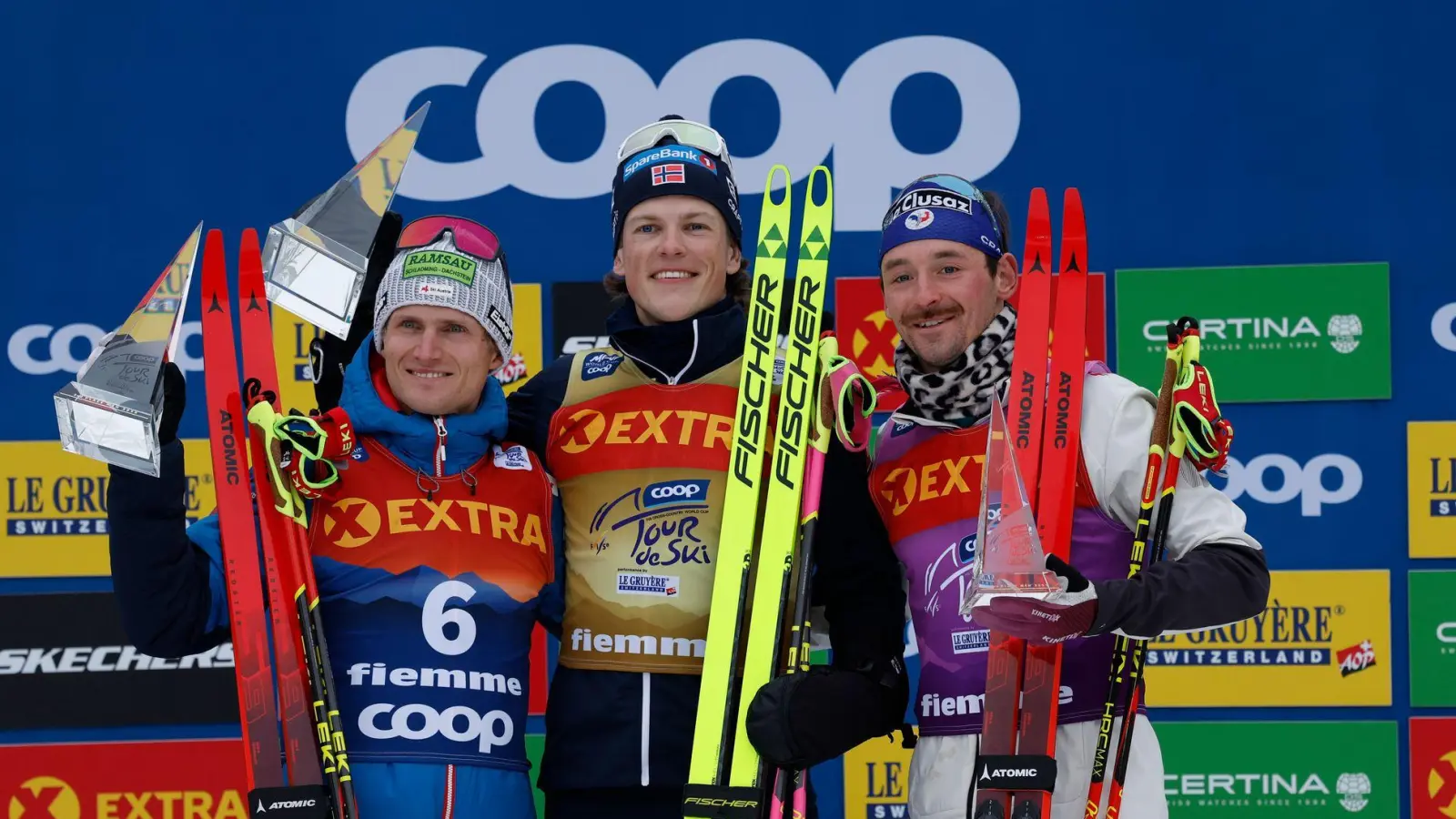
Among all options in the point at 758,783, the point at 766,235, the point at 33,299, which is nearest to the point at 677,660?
the point at 758,783

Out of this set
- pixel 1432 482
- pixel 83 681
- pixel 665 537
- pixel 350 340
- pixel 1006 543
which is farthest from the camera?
pixel 83 681

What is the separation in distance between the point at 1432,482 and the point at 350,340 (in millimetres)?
2931

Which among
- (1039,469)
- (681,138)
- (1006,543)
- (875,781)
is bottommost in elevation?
(875,781)

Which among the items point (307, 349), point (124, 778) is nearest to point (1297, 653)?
point (307, 349)

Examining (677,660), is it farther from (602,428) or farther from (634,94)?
(634,94)

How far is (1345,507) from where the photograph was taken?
3775 mm

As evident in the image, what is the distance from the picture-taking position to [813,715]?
2.13 meters

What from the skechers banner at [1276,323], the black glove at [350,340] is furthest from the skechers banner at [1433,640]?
the black glove at [350,340]

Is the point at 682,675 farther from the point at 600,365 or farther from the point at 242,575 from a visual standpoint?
the point at 242,575

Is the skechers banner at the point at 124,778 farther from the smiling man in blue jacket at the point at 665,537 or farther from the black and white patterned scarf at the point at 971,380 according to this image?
the black and white patterned scarf at the point at 971,380

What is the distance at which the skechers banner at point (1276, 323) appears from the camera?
12.3ft

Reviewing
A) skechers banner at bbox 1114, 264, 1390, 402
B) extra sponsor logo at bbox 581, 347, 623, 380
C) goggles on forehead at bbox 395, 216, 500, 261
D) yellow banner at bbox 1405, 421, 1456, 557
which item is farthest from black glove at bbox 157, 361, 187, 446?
yellow banner at bbox 1405, 421, 1456, 557

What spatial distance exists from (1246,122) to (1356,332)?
66 cm

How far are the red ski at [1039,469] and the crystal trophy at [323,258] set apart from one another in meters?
1.16
